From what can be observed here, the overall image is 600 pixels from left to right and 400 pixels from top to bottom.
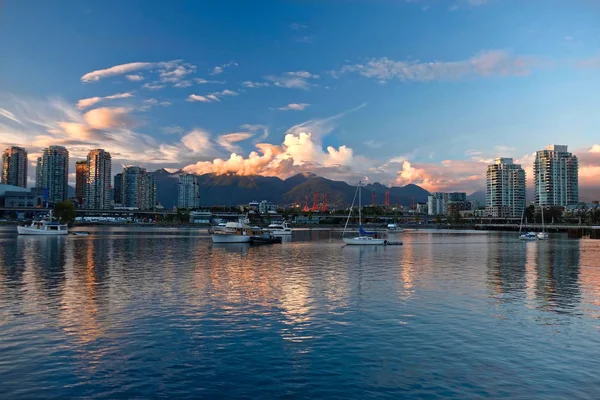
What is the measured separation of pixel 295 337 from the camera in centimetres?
2278

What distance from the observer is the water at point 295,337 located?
16.6 metres

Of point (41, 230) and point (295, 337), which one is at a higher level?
point (41, 230)

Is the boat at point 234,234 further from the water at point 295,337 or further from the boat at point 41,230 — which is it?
the boat at point 41,230

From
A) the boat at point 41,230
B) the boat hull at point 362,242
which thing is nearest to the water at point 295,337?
the boat hull at point 362,242

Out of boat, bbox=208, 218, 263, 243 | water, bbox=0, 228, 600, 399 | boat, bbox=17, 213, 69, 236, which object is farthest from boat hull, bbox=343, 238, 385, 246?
boat, bbox=17, 213, 69, 236

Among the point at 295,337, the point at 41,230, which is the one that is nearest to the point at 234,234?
the point at 41,230

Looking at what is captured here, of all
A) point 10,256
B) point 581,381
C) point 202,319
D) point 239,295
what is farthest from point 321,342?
point 10,256

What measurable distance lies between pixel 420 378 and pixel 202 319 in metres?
13.6

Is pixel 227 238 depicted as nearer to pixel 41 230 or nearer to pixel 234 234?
pixel 234 234

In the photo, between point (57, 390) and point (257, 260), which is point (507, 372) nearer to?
point (57, 390)

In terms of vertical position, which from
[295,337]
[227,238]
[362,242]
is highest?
[227,238]

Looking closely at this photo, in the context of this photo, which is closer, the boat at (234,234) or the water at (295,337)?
the water at (295,337)

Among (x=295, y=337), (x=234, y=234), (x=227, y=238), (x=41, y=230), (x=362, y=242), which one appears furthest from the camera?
(x=41, y=230)

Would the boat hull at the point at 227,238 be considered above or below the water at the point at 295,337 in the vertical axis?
above
